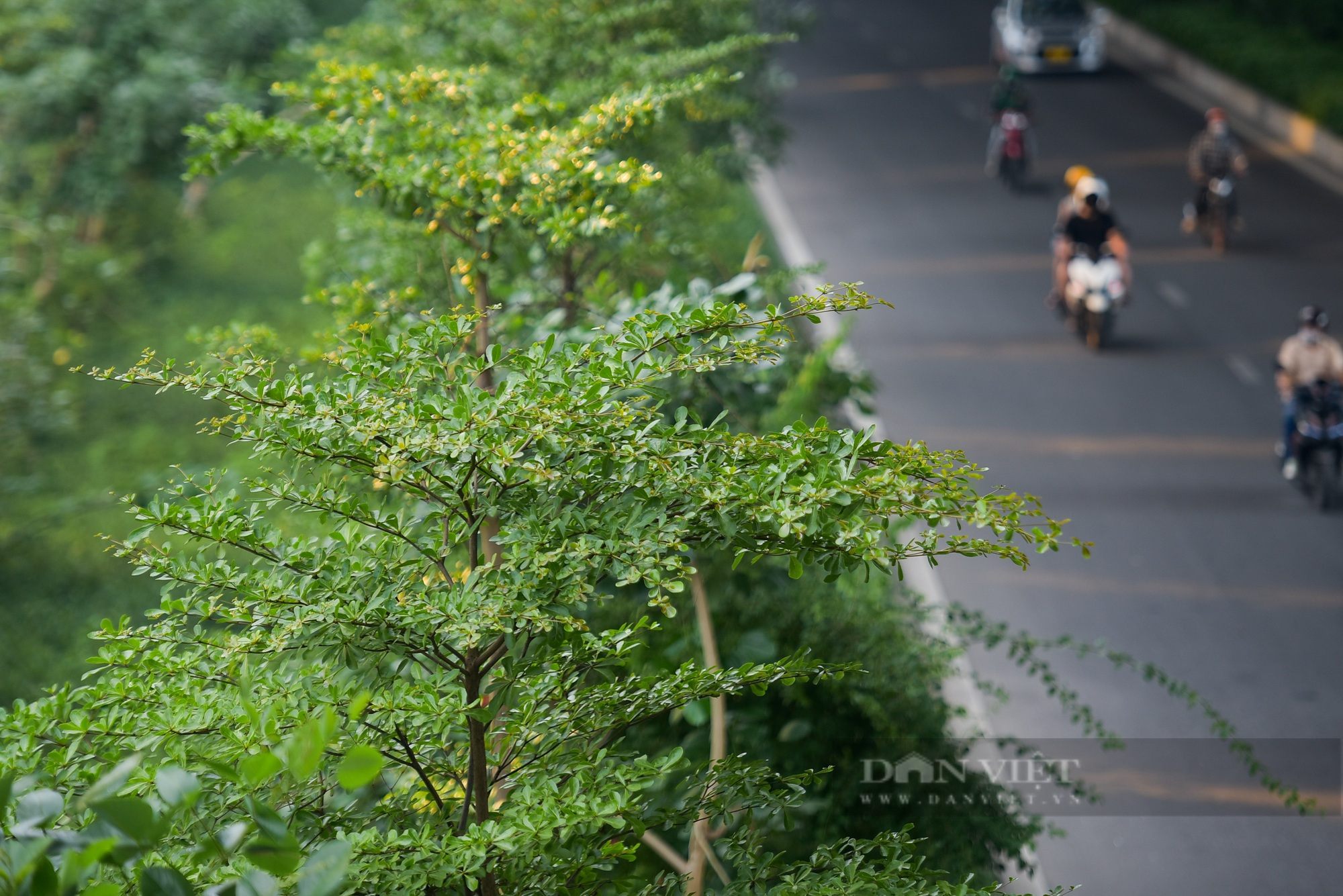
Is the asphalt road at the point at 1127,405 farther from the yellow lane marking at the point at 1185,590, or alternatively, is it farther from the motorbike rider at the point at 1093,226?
the motorbike rider at the point at 1093,226

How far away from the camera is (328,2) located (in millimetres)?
27547

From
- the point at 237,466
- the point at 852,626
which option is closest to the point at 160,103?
the point at 237,466

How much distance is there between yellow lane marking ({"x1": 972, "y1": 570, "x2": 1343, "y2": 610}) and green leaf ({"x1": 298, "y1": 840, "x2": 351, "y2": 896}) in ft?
26.0

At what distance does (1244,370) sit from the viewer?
506 inches

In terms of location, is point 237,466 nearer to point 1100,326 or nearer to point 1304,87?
point 1100,326

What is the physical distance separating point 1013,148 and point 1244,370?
6.69m

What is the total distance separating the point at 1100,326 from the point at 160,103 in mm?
10232

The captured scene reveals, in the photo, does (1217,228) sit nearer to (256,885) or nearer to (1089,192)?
(1089,192)

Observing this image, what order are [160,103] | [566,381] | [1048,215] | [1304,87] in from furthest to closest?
[1304,87] → [1048,215] → [160,103] → [566,381]

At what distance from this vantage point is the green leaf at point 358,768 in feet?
5.52

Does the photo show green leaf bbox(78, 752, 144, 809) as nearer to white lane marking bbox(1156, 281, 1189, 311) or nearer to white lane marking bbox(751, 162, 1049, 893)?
white lane marking bbox(751, 162, 1049, 893)

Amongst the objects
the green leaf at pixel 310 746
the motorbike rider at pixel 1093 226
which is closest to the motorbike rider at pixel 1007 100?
the motorbike rider at pixel 1093 226

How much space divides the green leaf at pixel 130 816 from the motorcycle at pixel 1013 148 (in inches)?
717

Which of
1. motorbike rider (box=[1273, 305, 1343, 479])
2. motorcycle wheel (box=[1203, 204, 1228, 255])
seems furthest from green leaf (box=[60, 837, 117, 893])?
motorcycle wheel (box=[1203, 204, 1228, 255])
